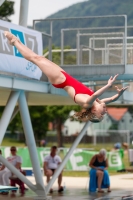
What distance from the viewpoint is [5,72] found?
15.4m

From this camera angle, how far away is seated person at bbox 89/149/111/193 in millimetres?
20375

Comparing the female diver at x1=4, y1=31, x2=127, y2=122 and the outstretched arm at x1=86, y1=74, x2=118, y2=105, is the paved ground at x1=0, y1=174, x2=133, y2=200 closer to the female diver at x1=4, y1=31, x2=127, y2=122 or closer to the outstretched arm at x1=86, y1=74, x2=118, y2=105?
the female diver at x1=4, y1=31, x2=127, y2=122

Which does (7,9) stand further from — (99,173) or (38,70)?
(38,70)

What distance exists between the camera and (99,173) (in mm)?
20328

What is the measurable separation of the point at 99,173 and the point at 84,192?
84cm

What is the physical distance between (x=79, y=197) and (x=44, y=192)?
1.78 metres

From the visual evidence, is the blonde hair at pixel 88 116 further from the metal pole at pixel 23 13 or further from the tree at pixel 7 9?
the tree at pixel 7 9

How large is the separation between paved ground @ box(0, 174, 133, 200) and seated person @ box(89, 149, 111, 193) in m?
0.40

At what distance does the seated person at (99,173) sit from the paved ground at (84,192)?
0.40 m

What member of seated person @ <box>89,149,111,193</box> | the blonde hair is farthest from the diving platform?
the blonde hair

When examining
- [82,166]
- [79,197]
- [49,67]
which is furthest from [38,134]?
[49,67]

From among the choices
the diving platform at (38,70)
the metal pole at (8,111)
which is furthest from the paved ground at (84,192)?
the metal pole at (8,111)

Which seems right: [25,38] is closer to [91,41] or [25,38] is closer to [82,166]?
[91,41]

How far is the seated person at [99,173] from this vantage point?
66.8 ft
